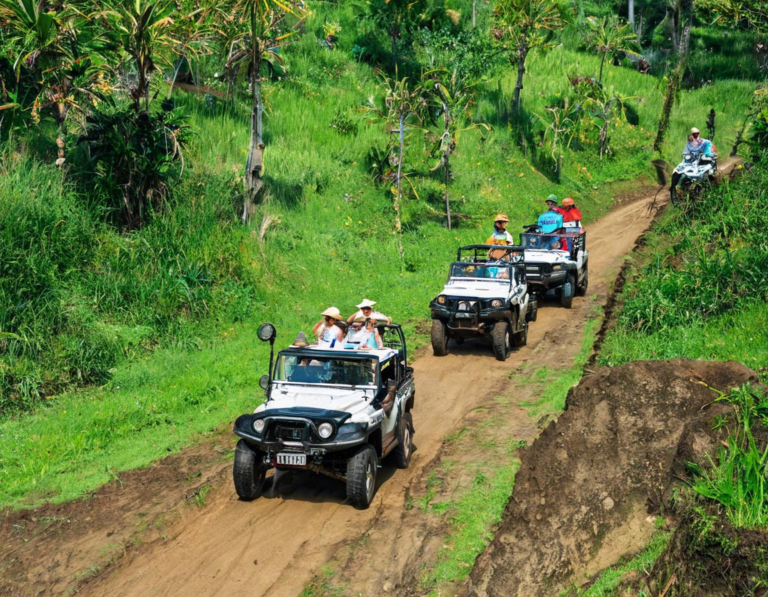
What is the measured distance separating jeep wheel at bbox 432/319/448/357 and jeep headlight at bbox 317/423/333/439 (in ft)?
22.0

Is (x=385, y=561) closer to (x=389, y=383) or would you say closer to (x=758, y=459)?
(x=389, y=383)

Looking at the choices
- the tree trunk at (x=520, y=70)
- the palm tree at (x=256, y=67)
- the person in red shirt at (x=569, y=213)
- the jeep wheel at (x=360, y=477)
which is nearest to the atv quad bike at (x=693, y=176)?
the person in red shirt at (x=569, y=213)

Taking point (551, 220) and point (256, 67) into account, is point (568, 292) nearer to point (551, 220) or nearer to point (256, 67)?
point (551, 220)

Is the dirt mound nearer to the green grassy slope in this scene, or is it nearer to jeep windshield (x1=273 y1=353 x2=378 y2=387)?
jeep windshield (x1=273 y1=353 x2=378 y2=387)

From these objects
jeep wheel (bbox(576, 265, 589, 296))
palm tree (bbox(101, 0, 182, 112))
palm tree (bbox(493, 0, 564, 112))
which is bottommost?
jeep wheel (bbox(576, 265, 589, 296))

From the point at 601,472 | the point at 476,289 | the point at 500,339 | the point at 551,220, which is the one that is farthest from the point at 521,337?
the point at 601,472

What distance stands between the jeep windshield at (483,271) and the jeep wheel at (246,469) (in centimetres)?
792

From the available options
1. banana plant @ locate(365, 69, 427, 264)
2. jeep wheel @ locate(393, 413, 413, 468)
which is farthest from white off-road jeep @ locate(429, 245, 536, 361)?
Result: banana plant @ locate(365, 69, 427, 264)

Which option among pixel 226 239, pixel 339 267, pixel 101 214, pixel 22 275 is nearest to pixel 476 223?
pixel 339 267

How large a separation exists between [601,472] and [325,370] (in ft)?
11.5

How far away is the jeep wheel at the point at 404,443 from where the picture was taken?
34.1 feet

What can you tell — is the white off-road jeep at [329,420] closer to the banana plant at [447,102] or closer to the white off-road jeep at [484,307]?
the white off-road jeep at [484,307]

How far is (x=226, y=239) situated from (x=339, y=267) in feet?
11.7

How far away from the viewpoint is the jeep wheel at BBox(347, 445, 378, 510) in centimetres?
899
